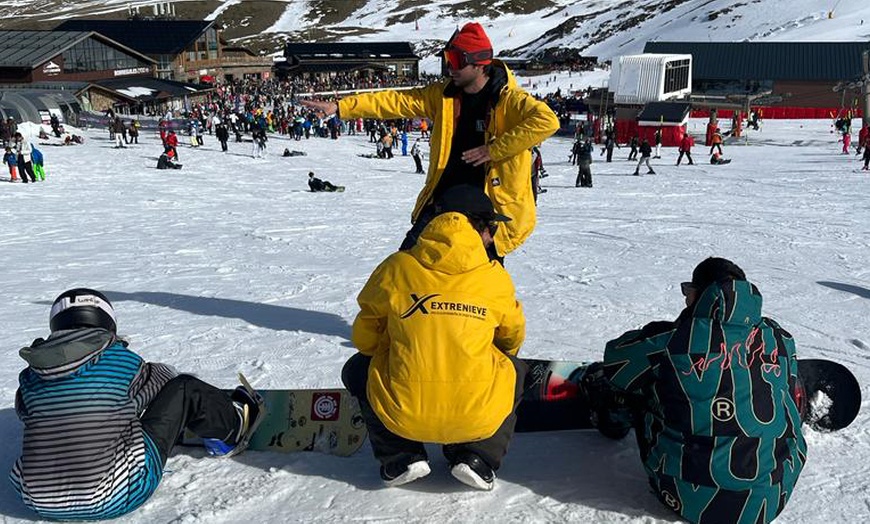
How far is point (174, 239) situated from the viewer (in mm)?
10141

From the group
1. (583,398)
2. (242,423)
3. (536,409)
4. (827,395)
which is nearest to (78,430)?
(242,423)

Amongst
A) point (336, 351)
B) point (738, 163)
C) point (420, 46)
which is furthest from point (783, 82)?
point (420, 46)

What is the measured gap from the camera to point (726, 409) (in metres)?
2.60

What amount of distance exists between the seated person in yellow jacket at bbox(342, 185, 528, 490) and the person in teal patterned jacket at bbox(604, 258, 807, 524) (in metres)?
0.61

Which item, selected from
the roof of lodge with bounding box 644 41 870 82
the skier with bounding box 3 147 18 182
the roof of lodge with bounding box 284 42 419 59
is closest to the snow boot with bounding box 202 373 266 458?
the skier with bounding box 3 147 18 182

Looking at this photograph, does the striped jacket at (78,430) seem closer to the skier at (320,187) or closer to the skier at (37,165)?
the skier at (320,187)

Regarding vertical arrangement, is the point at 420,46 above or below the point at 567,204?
above

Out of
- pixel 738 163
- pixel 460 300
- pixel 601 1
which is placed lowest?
pixel 738 163

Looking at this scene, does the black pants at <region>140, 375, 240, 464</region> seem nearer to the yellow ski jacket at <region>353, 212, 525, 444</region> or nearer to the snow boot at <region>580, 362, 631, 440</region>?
the yellow ski jacket at <region>353, 212, 525, 444</region>

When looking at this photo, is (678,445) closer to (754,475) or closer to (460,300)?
(754,475)

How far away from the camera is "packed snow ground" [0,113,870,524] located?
3025 millimetres

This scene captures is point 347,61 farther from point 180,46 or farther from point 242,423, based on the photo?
point 242,423

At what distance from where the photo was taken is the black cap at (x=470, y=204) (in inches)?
120

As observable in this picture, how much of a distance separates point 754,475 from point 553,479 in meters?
0.86
